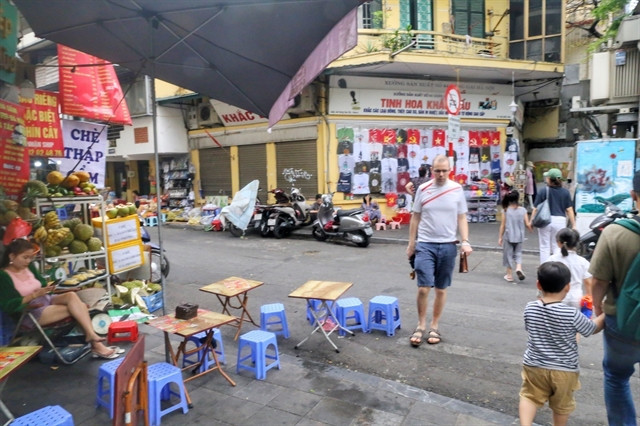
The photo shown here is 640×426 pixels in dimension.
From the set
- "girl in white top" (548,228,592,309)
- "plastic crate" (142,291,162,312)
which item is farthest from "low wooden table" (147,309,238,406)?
"girl in white top" (548,228,592,309)

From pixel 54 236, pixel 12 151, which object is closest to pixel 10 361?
pixel 54 236

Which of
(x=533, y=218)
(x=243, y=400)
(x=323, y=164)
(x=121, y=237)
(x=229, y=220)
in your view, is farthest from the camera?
(x=323, y=164)

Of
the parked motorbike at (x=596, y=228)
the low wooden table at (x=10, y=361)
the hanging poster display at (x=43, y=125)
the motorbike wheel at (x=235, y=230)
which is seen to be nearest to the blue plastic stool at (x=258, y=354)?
the low wooden table at (x=10, y=361)

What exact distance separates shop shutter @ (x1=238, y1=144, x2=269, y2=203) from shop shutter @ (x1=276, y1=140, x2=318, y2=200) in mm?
684

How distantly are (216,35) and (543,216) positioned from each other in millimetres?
5454

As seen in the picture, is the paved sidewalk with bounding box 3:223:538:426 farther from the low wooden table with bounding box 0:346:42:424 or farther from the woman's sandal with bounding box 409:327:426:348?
the woman's sandal with bounding box 409:327:426:348

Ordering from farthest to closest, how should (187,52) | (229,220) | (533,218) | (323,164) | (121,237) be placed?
(323,164) → (229,220) → (533,218) → (121,237) → (187,52)

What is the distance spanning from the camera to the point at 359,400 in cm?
347

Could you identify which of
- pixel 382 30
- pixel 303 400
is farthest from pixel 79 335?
pixel 382 30

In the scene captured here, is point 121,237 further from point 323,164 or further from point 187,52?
point 323,164

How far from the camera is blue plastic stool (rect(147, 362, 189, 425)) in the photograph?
10.4 feet

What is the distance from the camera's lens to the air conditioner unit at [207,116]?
1673cm

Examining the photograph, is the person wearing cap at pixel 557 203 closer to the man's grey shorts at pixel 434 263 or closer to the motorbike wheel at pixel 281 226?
the man's grey shorts at pixel 434 263

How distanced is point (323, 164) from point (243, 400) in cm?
1093
